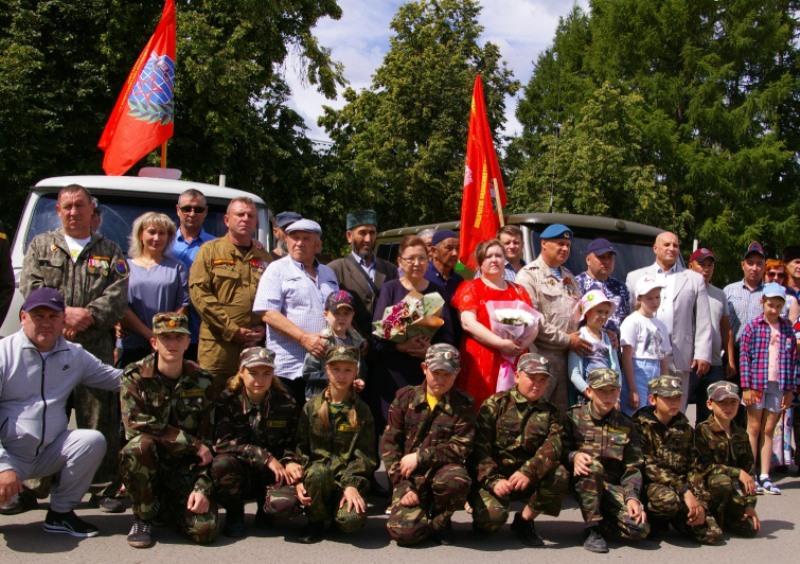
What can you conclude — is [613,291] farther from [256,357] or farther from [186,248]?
[186,248]

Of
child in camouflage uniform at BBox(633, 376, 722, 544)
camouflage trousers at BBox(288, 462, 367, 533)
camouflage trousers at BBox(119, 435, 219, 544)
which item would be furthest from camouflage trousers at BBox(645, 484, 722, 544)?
camouflage trousers at BBox(119, 435, 219, 544)

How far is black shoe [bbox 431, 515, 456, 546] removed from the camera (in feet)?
16.2

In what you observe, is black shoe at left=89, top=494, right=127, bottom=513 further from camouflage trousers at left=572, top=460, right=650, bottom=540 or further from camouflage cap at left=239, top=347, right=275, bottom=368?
camouflage trousers at left=572, top=460, right=650, bottom=540

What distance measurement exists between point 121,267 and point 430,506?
2622 millimetres

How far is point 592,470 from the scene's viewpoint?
5047mm

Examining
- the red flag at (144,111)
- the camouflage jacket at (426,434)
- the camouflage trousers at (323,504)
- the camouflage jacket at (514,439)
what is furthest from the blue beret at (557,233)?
the red flag at (144,111)

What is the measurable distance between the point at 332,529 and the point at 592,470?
1.70m

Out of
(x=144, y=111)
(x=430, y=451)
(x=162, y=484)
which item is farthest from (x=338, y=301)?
(x=144, y=111)

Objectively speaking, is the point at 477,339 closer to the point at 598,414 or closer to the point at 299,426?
the point at 598,414

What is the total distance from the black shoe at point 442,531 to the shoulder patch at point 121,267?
2638mm

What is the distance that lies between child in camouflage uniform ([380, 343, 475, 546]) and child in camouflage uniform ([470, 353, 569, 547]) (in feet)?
0.53

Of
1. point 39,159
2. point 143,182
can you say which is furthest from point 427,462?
point 39,159

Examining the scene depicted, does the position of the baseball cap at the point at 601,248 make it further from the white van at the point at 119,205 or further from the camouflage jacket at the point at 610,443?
the white van at the point at 119,205

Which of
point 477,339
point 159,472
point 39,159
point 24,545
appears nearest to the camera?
point 24,545
